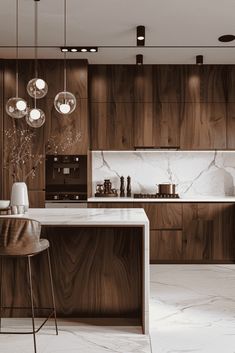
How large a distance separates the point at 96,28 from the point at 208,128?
7.11 feet

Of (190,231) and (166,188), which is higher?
(166,188)

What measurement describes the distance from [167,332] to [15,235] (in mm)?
1340

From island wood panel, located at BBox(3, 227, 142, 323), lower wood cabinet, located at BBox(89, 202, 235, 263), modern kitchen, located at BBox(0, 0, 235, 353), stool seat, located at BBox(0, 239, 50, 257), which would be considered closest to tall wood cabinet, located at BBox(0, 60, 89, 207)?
modern kitchen, located at BBox(0, 0, 235, 353)

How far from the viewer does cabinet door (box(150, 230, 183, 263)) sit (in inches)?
215

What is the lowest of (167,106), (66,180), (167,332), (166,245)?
(167,332)

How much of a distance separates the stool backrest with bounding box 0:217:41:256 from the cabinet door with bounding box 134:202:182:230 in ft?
9.34

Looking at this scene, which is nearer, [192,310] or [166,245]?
[192,310]

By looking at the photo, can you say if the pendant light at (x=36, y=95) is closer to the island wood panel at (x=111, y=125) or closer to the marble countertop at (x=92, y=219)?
the marble countertop at (x=92, y=219)

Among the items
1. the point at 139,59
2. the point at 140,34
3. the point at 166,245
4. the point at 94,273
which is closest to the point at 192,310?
the point at 94,273

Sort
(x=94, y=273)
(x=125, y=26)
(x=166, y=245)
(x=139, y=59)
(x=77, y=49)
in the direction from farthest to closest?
(x=166, y=245) → (x=139, y=59) → (x=77, y=49) → (x=125, y=26) → (x=94, y=273)

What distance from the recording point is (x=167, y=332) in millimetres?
3117

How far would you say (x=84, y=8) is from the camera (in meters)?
3.89

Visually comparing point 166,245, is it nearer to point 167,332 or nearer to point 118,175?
point 118,175

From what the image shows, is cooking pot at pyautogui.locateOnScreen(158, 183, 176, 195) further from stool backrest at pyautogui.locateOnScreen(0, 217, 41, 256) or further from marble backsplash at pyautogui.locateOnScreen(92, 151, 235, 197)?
stool backrest at pyautogui.locateOnScreen(0, 217, 41, 256)
